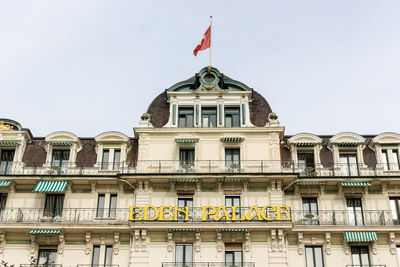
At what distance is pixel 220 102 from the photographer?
35.7m

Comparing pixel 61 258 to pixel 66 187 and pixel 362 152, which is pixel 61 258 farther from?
pixel 362 152

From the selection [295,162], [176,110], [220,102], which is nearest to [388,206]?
[295,162]

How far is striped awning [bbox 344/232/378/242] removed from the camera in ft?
102

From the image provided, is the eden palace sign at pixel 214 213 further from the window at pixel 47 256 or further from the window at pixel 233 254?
the window at pixel 47 256

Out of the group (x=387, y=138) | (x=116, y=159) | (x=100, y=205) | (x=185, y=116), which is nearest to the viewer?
(x=100, y=205)

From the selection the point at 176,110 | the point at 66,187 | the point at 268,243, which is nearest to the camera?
the point at 268,243

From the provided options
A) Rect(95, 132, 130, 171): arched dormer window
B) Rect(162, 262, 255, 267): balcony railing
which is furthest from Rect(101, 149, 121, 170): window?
Rect(162, 262, 255, 267): balcony railing

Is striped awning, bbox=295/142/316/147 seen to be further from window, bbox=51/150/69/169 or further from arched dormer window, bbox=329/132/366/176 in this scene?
window, bbox=51/150/69/169

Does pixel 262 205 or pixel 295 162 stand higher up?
pixel 295 162

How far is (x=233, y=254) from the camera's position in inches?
1232

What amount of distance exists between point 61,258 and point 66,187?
14.3 feet

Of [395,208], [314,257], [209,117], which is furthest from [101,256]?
[395,208]

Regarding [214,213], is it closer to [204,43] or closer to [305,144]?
[305,144]

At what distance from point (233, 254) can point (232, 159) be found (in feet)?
19.7
